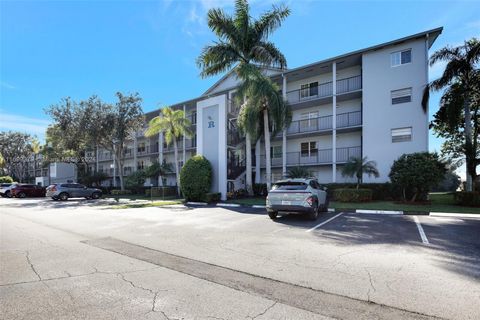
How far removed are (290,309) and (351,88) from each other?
76.8ft

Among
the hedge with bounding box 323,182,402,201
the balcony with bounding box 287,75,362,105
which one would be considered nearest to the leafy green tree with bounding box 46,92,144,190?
the balcony with bounding box 287,75,362,105

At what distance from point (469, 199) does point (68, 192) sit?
103ft

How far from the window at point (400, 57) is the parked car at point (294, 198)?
594 inches

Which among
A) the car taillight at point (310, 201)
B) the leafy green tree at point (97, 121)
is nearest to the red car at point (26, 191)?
the leafy green tree at point (97, 121)

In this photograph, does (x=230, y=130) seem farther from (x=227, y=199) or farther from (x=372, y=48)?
(x=372, y=48)

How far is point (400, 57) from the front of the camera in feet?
73.5

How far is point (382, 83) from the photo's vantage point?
2277 cm

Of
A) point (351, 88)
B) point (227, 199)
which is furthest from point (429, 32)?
point (227, 199)

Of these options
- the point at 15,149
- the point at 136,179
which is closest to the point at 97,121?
the point at 136,179

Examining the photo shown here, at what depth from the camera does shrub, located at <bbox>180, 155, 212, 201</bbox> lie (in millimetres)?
22562

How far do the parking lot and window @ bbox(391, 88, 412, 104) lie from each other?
13.1m

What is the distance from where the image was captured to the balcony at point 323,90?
24.4 metres

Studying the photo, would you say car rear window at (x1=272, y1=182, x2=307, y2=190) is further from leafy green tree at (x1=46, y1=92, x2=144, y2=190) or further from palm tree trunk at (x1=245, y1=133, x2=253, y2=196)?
leafy green tree at (x1=46, y1=92, x2=144, y2=190)

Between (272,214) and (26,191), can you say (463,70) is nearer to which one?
(272,214)
